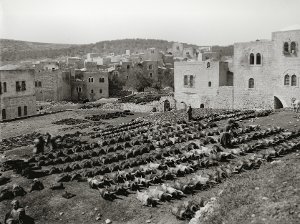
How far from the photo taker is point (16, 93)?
42.2m

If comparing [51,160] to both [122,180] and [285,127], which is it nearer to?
[122,180]

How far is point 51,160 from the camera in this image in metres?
19.9

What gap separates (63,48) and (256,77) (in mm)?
128379

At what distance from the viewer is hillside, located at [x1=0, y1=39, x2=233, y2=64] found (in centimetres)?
13125

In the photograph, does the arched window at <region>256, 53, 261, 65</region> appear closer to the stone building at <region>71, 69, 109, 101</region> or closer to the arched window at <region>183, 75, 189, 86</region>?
the arched window at <region>183, 75, 189, 86</region>

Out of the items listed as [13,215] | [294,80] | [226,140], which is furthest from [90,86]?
[13,215]

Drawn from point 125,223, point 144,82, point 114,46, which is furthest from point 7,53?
point 125,223

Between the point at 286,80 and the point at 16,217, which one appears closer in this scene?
the point at 16,217

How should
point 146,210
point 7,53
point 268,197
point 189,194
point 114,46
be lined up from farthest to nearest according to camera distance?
point 114,46 → point 7,53 → point 189,194 → point 146,210 → point 268,197

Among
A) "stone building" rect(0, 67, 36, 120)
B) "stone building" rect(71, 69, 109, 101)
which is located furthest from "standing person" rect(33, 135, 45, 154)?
"stone building" rect(71, 69, 109, 101)

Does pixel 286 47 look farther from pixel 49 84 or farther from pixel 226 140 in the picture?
pixel 49 84

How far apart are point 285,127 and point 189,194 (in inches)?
493

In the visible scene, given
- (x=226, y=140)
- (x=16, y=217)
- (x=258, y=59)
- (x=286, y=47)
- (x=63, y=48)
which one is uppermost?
(x=63, y=48)

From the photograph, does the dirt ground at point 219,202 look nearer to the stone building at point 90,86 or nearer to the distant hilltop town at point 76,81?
the distant hilltop town at point 76,81
